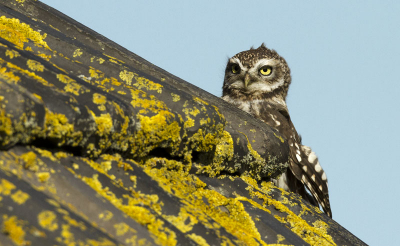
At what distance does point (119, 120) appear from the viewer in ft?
6.51

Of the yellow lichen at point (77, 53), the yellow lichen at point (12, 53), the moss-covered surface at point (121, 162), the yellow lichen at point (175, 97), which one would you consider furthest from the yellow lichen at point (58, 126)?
the yellow lichen at point (77, 53)

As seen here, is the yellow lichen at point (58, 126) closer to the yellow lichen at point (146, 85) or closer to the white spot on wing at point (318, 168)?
the yellow lichen at point (146, 85)

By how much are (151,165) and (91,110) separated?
517 mm

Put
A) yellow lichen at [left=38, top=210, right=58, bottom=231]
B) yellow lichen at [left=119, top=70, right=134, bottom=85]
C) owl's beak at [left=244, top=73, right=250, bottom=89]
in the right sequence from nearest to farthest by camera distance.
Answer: yellow lichen at [left=38, top=210, right=58, bottom=231] → yellow lichen at [left=119, top=70, right=134, bottom=85] → owl's beak at [left=244, top=73, right=250, bottom=89]

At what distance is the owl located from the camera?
5062 millimetres

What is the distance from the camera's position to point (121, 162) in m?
2.03

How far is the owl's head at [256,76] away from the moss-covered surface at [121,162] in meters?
3.28

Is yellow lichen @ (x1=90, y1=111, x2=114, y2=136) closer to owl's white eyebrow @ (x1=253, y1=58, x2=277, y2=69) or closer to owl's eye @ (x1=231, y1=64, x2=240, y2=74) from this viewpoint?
owl's white eyebrow @ (x1=253, y1=58, x2=277, y2=69)

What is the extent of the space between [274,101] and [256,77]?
0.45 meters

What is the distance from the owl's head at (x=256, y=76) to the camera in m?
6.66

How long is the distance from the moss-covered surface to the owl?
176cm

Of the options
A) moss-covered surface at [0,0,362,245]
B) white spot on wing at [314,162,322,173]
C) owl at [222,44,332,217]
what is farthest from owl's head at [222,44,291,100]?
moss-covered surface at [0,0,362,245]

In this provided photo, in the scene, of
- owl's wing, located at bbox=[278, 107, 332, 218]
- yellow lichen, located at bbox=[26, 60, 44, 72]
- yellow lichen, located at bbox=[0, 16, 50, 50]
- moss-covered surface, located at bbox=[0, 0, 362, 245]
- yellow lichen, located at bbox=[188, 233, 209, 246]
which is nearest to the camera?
moss-covered surface, located at bbox=[0, 0, 362, 245]

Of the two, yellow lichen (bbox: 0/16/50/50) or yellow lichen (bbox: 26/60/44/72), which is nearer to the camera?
yellow lichen (bbox: 26/60/44/72)
